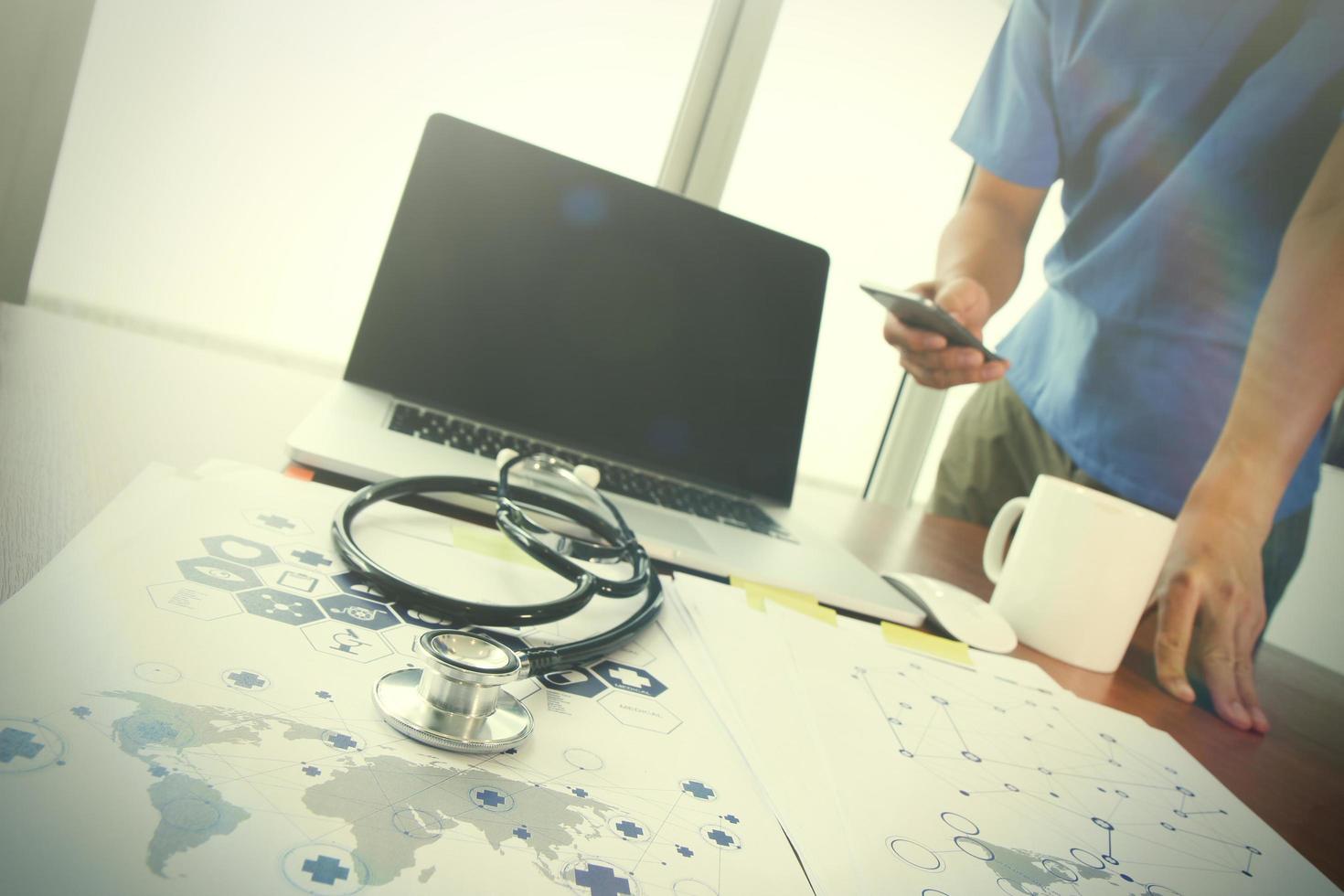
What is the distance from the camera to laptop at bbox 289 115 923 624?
748 mm

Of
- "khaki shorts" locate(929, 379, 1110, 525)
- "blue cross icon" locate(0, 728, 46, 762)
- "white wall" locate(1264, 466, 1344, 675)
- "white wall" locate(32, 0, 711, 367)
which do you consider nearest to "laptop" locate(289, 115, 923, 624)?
"blue cross icon" locate(0, 728, 46, 762)

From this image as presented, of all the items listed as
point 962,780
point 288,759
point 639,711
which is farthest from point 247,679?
point 962,780

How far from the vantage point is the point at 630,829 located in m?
0.27

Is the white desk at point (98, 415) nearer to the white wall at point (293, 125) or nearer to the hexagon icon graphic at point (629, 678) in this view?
the hexagon icon graphic at point (629, 678)

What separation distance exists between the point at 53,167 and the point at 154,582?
1.37m

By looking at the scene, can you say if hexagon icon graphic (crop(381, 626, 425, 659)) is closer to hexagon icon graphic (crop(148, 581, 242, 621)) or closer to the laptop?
hexagon icon graphic (crop(148, 581, 242, 621))

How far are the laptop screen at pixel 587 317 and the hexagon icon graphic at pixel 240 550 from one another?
0.38 metres

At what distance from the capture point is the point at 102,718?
24cm

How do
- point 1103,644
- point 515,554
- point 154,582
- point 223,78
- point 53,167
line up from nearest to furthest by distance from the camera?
point 154,582, point 515,554, point 1103,644, point 53,167, point 223,78

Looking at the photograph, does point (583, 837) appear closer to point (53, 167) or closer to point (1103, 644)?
point (1103, 644)

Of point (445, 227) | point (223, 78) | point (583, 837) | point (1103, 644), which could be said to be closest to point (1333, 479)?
point (1103, 644)

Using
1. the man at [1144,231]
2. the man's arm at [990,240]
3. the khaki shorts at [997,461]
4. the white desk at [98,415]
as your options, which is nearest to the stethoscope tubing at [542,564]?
the white desk at [98,415]

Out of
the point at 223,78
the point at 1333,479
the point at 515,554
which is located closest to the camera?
the point at 515,554

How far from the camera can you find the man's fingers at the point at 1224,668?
2.11ft
